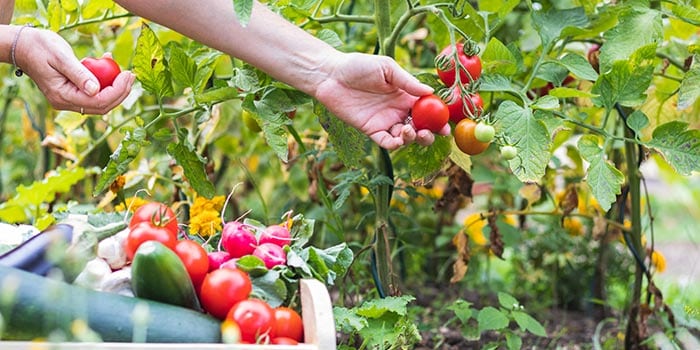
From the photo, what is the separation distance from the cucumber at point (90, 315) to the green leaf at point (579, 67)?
1.01 meters

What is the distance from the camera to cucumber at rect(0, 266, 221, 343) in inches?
47.6

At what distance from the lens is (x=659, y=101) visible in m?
2.25

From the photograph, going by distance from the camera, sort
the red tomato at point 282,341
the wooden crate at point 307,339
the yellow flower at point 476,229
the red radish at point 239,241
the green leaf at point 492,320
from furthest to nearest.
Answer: the yellow flower at point 476,229 → the green leaf at point 492,320 → the red radish at point 239,241 → the red tomato at point 282,341 → the wooden crate at point 307,339

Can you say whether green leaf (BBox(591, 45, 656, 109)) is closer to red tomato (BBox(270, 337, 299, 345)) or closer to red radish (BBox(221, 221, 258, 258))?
red radish (BBox(221, 221, 258, 258))

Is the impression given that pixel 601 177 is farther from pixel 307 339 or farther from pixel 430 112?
pixel 307 339

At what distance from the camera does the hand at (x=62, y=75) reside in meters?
1.76

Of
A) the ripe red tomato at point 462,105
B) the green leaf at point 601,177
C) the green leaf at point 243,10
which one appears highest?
the green leaf at point 243,10

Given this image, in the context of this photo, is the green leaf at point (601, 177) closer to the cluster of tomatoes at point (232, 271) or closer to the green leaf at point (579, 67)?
the green leaf at point (579, 67)

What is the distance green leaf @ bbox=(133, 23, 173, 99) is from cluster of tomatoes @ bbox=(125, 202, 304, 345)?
0.54 m

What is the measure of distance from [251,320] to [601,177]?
2.77ft

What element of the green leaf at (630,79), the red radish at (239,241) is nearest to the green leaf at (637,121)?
the green leaf at (630,79)

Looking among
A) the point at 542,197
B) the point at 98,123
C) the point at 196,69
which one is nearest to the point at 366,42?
the point at 542,197

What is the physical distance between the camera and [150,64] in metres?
1.95

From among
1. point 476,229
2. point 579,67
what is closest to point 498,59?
point 579,67
